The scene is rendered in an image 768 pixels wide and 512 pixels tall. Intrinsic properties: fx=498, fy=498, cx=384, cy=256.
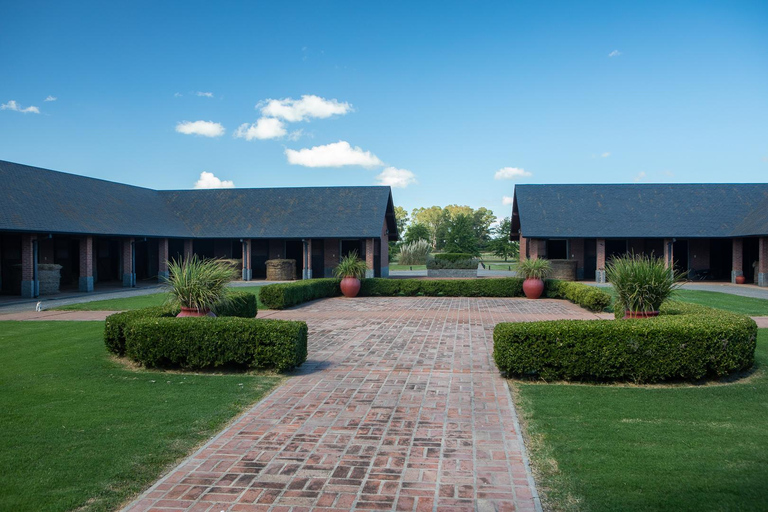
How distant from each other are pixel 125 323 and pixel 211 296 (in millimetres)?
1412

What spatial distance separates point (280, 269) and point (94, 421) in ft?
75.8

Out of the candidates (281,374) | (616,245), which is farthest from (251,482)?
(616,245)

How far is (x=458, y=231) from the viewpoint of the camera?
39.7 meters

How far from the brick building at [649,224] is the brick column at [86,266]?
2131 centimetres

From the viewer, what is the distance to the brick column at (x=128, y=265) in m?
24.1

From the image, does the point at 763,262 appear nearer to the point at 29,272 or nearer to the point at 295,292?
the point at 295,292

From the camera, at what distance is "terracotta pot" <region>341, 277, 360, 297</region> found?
63.5 ft

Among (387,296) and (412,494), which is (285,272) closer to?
(387,296)

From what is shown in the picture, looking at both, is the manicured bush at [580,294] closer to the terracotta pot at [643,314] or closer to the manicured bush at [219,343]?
the terracotta pot at [643,314]

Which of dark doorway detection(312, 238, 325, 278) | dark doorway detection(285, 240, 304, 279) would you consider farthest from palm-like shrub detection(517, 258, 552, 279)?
dark doorway detection(285, 240, 304, 279)

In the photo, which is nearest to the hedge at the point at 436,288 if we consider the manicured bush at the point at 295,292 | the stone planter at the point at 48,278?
the manicured bush at the point at 295,292

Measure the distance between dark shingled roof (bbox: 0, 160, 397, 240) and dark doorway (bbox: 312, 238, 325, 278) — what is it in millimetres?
1256

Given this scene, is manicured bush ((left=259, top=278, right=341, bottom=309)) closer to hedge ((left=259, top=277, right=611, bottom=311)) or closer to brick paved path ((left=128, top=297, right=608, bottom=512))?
hedge ((left=259, top=277, right=611, bottom=311))

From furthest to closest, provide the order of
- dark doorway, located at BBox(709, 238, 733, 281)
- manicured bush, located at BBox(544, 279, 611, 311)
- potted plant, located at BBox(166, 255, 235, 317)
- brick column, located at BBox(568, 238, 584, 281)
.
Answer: brick column, located at BBox(568, 238, 584, 281) < dark doorway, located at BBox(709, 238, 733, 281) < manicured bush, located at BBox(544, 279, 611, 311) < potted plant, located at BBox(166, 255, 235, 317)
